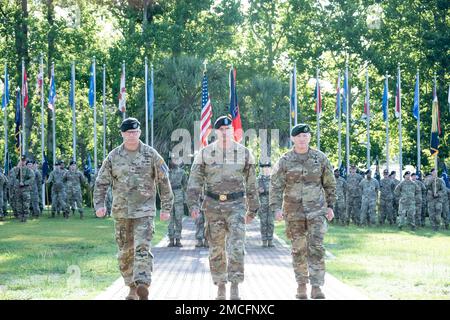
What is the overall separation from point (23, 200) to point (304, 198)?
2108 centimetres

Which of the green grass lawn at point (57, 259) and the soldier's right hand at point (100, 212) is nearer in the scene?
the soldier's right hand at point (100, 212)

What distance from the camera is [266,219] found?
21.4 m

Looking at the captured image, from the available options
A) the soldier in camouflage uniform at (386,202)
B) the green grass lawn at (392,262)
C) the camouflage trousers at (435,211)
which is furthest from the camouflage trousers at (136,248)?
the soldier in camouflage uniform at (386,202)

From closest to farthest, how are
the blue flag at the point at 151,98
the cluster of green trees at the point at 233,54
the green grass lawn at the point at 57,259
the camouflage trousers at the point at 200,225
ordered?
the green grass lawn at the point at 57,259 < the camouflage trousers at the point at 200,225 < the blue flag at the point at 151,98 < the cluster of green trees at the point at 233,54

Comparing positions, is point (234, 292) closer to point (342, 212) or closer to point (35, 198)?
point (342, 212)

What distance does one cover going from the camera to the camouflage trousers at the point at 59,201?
1318 inches

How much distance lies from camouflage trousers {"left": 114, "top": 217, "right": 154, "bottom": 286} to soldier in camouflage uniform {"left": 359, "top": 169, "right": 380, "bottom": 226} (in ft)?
67.9

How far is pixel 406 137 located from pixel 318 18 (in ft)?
41.0

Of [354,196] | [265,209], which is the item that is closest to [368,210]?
[354,196]

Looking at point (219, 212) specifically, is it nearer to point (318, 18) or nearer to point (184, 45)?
point (184, 45)

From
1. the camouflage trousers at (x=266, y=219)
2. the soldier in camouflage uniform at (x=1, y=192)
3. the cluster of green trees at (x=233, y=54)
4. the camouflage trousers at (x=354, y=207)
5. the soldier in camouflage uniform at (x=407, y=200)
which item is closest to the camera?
the camouflage trousers at (x=266, y=219)

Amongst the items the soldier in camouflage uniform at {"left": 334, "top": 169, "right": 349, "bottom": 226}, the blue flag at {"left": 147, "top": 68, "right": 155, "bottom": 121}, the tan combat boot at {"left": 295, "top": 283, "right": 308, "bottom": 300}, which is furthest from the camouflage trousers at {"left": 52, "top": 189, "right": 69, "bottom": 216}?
the tan combat boot at {"left": 295, "top": 283, "right": 308, "bottom": 300}

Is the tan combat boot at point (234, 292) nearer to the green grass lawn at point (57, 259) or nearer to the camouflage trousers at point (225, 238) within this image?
the camouflage trousers at point (225, 238)
